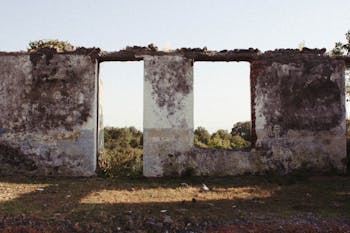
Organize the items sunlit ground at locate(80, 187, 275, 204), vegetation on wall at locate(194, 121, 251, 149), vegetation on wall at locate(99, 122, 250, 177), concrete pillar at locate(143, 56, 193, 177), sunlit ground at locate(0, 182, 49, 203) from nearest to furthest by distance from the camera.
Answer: sunlit ground at locate(80, 187, 275, 204) < sunlit ground at locate(0, 182, 49, 203) < concrete pillar at locate(143, 56, 193, 177) < vegetation on wall at locate(99, 122, 250, 177) < vegetation on wall at locate(194, 121, 251, 149)

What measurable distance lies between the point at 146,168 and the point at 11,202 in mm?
3545

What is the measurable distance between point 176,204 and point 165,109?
11.2ft

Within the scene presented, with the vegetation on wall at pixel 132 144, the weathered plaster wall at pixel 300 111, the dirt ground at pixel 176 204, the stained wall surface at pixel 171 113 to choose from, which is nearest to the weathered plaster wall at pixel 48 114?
the stained wall surface at pixel 171 113

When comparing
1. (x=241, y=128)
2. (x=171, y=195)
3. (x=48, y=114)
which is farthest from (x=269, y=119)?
(x=241, y=128)

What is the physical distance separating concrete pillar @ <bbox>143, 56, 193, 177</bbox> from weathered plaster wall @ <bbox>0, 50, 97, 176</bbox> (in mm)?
1316

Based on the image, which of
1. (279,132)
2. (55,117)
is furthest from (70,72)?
(279,132)

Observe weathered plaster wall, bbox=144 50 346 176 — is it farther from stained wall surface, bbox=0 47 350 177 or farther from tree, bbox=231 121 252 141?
tree, bbox=231 121 252 141

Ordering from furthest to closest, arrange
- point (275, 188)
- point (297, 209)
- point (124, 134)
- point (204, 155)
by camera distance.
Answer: point (124, 134) < point (204, 155) < point (275, 188) < point (297, 209)

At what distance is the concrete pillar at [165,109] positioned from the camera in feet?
33.7

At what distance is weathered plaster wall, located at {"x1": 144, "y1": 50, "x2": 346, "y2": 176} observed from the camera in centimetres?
1028

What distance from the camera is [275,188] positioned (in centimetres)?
909

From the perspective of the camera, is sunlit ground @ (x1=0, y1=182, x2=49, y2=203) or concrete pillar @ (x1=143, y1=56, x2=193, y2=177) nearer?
sunlit ground @ (x1=0, y1=182, x2=49, y2=203)

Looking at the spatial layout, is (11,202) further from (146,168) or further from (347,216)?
(347,216)

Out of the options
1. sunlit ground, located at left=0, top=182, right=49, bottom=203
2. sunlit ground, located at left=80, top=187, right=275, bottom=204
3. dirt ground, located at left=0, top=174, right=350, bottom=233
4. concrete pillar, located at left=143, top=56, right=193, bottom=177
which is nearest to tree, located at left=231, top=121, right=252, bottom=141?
concrete pillar, located at left=143, top=56, right=193, bottom=177
